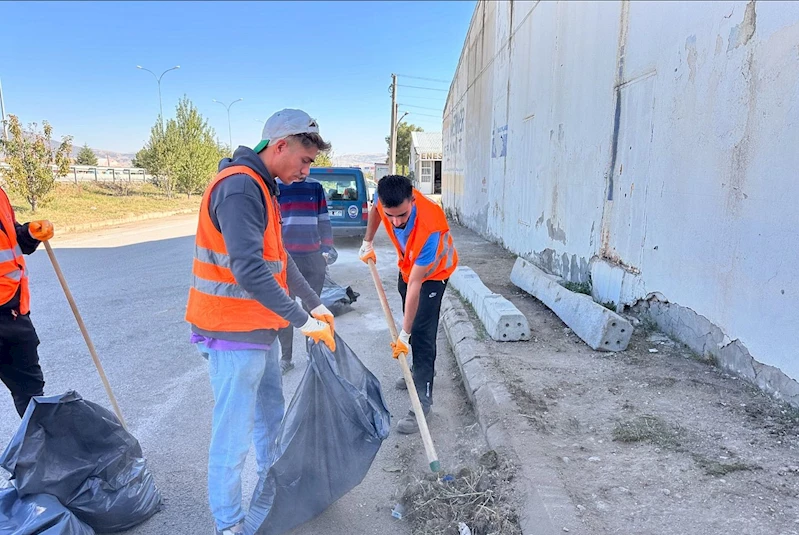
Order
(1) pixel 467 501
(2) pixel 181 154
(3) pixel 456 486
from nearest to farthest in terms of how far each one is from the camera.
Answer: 1. (1) pixel 467 501
2. (3) pixel 456 486
3. (2) pixel 181 154

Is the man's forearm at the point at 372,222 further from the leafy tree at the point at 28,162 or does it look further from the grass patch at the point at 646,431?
the leafy tree at the point at 28,162

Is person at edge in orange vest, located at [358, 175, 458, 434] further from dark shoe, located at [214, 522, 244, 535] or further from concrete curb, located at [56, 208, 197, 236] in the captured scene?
concrete curb, located at [56, 208, 197, 236]

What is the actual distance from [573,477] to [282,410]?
1.49m

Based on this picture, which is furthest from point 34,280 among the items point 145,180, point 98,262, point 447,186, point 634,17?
point 145,180

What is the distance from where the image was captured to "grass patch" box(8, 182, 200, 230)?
15796mm

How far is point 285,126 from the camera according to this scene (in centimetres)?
198

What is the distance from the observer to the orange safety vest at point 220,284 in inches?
75.0

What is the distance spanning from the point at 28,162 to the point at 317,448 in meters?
17.7

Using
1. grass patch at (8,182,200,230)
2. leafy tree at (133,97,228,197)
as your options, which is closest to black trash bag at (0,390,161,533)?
grass patch at (8,182,200,230)

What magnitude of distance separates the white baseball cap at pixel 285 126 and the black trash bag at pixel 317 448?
95 cm

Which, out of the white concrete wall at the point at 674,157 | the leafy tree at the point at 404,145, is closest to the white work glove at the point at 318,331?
the white concrete wall at the point at 674,157

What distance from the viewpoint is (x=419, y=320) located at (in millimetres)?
3260

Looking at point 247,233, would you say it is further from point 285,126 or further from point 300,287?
point 300,287

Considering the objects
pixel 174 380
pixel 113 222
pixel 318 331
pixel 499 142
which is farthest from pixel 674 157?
pixel 113 222
